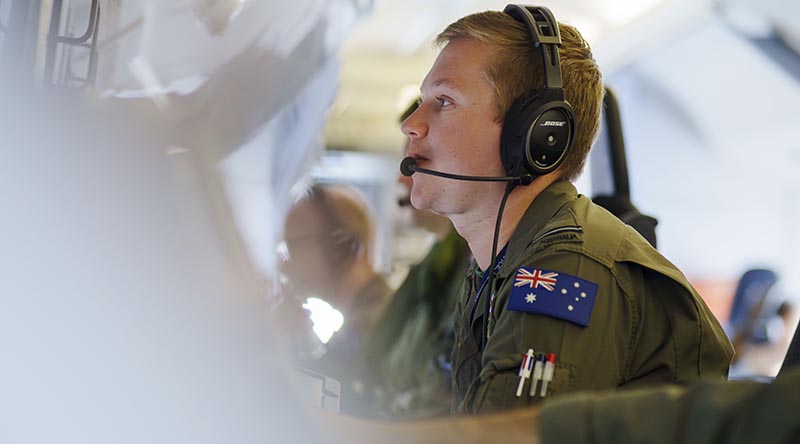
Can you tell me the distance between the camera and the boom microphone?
1.11 meters

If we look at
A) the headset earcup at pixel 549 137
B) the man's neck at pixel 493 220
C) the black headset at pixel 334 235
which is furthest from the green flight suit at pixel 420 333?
the headset earcup at pixel 549 137

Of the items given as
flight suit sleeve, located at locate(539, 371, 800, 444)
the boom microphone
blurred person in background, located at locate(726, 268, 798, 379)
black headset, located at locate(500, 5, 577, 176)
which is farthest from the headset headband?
blurred person in background, located at locate(726, 268, 798, 379)

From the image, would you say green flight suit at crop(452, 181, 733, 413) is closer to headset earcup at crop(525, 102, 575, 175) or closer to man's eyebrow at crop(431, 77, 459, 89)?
headset earcup at crop(525, 102, 575, 175)

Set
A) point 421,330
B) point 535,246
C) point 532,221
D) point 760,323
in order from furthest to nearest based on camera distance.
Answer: point 760,323 → point 421,330 → point 532,221 → point 535,246

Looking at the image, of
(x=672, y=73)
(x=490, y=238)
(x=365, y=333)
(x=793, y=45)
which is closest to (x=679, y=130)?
(x=672, y=73)

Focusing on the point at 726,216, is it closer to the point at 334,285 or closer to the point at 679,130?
the point at 679,130

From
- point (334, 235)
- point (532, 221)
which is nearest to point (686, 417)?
point (532, 221)

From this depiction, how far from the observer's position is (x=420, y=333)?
95.7 inches

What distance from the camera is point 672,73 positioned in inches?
224

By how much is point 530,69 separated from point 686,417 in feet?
2.47

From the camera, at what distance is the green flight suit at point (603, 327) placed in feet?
2.83

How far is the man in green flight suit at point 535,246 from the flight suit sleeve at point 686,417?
392 mm

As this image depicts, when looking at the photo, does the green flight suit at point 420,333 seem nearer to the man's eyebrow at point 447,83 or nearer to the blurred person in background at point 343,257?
the blurred person in background at point 343,257

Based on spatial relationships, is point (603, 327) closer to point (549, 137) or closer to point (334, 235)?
point (549, 137)
